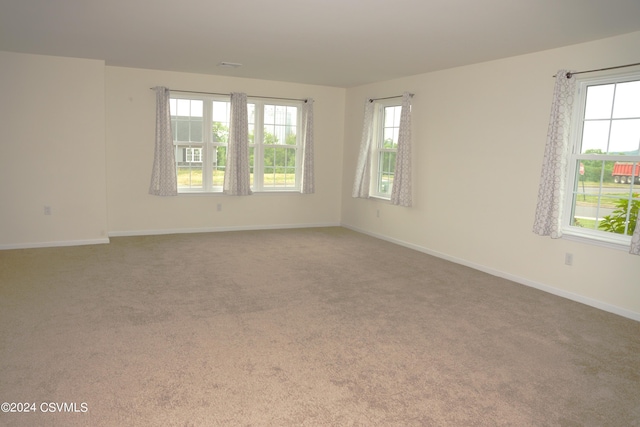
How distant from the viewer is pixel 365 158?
7.38 metres

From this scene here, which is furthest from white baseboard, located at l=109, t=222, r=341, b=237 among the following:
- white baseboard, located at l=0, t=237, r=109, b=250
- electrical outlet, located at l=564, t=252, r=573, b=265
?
electrical outlet, located at l=564, t=252, r=573, b=265

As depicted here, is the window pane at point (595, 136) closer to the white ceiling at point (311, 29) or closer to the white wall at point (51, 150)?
the white ceiling at point (311, 29)

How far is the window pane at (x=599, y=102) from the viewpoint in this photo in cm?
423

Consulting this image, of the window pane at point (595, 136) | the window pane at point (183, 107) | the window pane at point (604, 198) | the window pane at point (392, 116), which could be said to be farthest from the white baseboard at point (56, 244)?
the window pane at point (595, 136)

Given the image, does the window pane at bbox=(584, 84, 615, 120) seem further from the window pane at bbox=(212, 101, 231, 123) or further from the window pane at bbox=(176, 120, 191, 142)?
the window pane at bbox=(176, 120, 191, 142)

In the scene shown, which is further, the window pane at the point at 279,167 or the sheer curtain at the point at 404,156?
the window pane at the point at 279,167

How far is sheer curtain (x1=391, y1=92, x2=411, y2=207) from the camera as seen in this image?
252 inches

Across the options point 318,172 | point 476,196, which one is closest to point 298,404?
point 476,196

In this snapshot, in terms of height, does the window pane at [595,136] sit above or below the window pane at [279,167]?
above

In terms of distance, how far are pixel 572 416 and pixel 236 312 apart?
99.7 inches

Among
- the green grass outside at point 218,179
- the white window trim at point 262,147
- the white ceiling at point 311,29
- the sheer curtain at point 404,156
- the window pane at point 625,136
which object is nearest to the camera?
the white ceiling at point 311,29

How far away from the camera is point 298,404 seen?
8.29ft

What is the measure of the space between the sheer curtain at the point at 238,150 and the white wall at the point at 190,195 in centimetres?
25

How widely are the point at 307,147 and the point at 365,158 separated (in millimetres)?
1053
